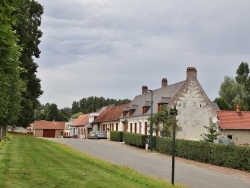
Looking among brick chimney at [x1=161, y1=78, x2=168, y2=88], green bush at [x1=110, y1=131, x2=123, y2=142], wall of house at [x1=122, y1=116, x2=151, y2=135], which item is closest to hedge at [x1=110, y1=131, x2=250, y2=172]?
wall of house at [x1=122, y1=116, x2=151, y2=135]

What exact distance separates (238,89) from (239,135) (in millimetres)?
33961

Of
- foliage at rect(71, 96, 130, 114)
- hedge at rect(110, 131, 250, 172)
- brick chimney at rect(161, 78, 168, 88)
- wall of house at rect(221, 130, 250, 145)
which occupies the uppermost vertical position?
foliage at rect(71, 96, 130, 114)

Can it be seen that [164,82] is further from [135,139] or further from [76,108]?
[76,108]

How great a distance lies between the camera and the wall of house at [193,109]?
143ft

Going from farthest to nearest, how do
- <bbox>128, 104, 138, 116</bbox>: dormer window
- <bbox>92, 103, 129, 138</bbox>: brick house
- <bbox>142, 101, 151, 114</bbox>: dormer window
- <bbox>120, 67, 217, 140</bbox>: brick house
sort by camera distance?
<bbox>92, 103, 129, 138</bbox>: brick house → <bbox>128, 104, 138, 116</bbox>: dormer window → <bbox>142, 101, 151, 114</bbox>: dormer window → <bbox>120, 67, 217, 140</bbox>: brick house

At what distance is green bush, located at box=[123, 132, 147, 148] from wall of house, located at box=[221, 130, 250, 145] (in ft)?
36.0

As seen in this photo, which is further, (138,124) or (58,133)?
(58,133)

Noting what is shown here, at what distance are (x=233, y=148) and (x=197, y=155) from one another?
462 centimetres

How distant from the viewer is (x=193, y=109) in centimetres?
4400

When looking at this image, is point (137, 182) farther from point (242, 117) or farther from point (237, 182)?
point (242, 117)

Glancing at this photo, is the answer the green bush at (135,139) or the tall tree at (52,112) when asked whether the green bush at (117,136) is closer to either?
the green bush at (135,139)

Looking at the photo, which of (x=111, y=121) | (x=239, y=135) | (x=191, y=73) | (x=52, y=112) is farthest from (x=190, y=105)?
(x=52, y=112)

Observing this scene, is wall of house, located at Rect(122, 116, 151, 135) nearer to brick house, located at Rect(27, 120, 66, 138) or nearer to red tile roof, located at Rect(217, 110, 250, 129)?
red tile roof, located at Rect(217, 110, 250, 129)

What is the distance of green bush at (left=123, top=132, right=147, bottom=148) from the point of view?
3836cm
